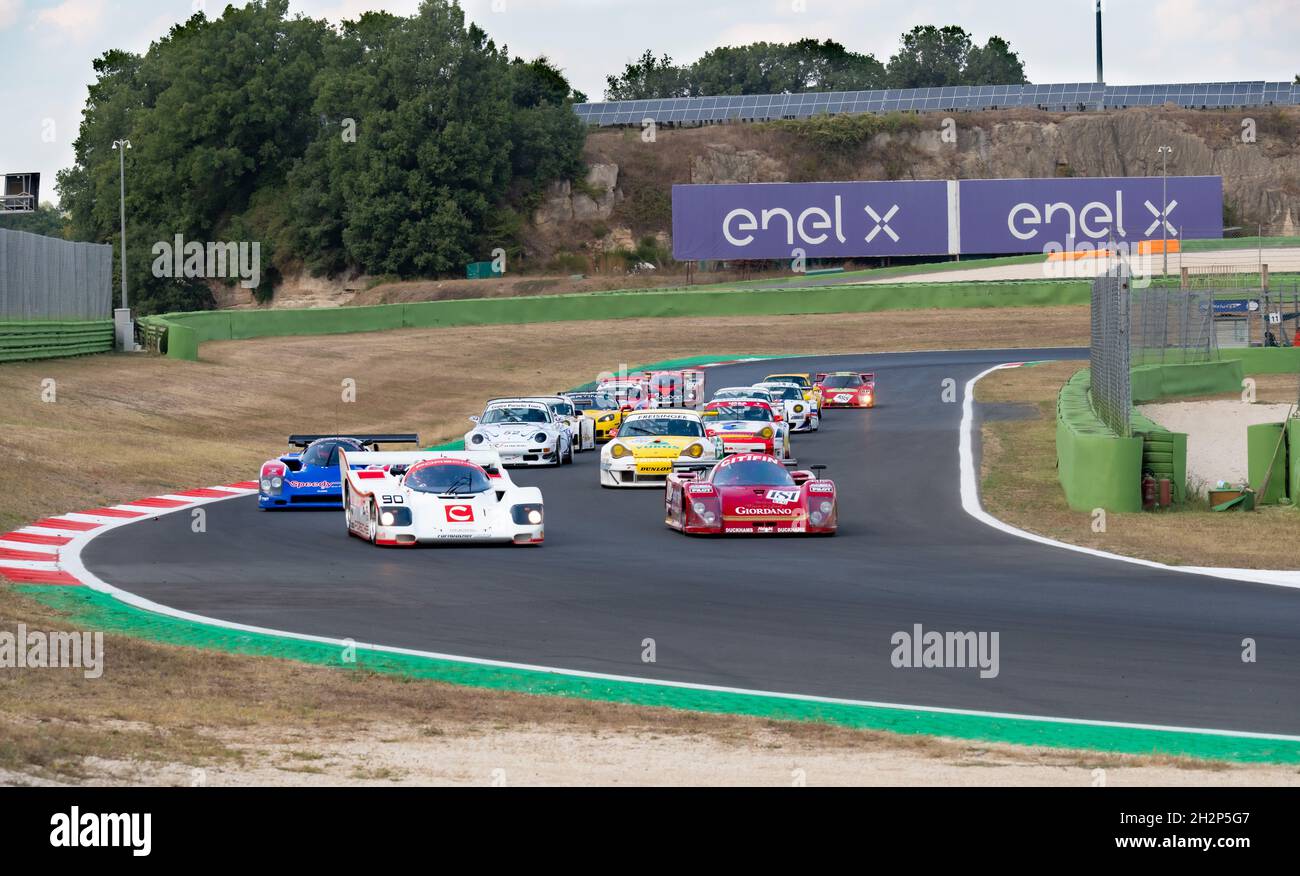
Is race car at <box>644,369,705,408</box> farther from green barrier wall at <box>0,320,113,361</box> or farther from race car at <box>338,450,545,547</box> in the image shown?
race car at <box>338,450,545,547</box>

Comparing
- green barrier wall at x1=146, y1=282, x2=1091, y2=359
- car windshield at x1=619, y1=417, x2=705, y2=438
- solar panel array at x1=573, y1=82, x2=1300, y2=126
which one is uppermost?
solar panel array at x1=573, y1=82, x2=1300, y2=126

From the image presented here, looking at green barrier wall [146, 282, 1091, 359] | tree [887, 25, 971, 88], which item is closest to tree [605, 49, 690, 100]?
tree [887, 25, 971, 88]

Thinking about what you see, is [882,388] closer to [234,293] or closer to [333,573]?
[333,573]

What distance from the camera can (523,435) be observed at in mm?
30922

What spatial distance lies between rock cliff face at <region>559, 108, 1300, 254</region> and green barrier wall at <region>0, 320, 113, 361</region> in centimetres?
5159

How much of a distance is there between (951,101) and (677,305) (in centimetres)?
4181

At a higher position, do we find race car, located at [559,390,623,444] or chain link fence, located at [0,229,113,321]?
chain link fence, located at [0,229,113,321]

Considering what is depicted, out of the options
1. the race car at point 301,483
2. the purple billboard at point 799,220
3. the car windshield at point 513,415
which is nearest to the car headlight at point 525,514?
the race car at point 301,483

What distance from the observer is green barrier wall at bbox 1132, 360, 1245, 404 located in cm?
3819

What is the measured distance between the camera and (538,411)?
32.2 metres
